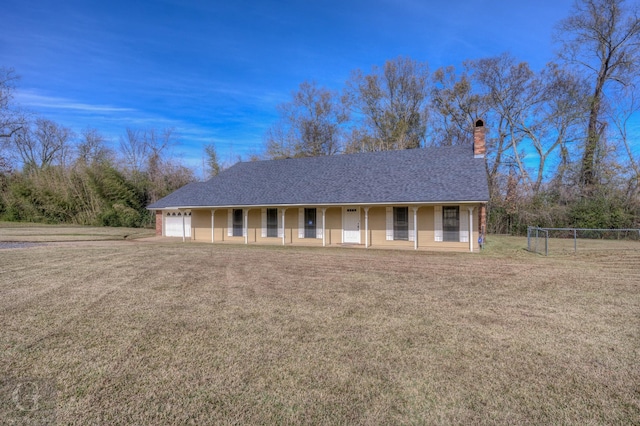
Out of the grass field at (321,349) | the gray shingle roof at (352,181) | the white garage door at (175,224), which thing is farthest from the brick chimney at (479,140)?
the white garage door at (175,224)

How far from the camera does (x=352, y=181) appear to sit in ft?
55.8

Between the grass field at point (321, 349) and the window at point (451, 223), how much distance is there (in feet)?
23.0

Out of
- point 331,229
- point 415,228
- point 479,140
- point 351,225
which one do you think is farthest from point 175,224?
point 479,140

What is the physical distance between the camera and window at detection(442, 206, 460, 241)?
14352 mm

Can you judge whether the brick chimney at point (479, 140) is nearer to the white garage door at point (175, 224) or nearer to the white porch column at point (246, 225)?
the white porch column at point (246, 225)

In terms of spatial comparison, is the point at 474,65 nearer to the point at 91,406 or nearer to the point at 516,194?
the point at 516,194

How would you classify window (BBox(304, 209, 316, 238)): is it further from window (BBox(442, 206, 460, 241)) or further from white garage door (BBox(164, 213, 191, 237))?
white garage door (BBox(164, 213, 191, 237))

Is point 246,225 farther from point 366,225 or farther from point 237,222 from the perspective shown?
point 366,225

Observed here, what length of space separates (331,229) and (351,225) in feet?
3.40

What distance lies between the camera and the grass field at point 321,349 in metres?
2.68

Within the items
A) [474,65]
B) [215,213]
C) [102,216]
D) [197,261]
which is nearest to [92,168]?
[102,216]

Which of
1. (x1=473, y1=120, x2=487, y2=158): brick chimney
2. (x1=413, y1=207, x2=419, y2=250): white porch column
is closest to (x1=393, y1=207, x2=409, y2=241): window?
(x1=413, y1=207, x2=419, y2=250): white porch column

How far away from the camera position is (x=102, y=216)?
2645 cm

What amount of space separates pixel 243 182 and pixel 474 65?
20.7m
